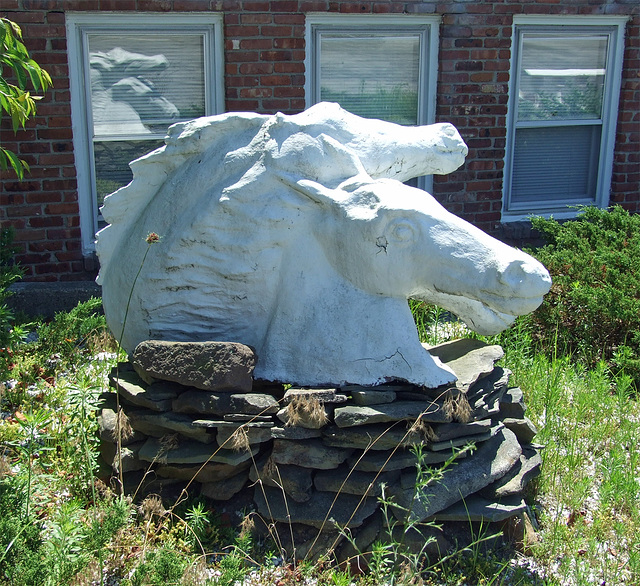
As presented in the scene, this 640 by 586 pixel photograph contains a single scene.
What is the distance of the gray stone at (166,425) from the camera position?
281 cm

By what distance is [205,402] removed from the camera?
2777 mm

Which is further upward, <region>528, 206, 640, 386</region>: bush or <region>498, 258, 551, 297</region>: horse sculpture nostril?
<region>498, 258, 551, 297</region>: horse sculpture nostril

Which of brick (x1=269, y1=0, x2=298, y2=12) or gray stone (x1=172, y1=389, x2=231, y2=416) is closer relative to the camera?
gray stone (x1=172, y1=389, x2=231, y2=416)

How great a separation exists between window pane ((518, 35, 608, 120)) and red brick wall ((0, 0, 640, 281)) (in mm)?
291

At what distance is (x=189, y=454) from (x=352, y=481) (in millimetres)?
638

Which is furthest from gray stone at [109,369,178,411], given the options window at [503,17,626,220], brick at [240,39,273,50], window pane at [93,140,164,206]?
window at [503,17,626,220]

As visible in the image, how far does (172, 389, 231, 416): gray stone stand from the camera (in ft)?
9.06

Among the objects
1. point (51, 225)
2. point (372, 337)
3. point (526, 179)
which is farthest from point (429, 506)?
point (526, 179)

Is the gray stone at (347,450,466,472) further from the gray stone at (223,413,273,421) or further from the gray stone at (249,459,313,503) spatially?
the gray stone at (223,413,273,421)

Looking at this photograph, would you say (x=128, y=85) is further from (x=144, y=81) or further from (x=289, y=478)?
(x=289, y=478)

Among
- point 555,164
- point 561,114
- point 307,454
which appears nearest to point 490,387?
point 307,454

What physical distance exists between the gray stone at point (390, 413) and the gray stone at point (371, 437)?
44 mm

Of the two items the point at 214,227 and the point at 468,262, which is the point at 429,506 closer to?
the point at 468,262

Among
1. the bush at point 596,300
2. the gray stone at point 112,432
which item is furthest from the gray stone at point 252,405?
the bush at point 596,300
